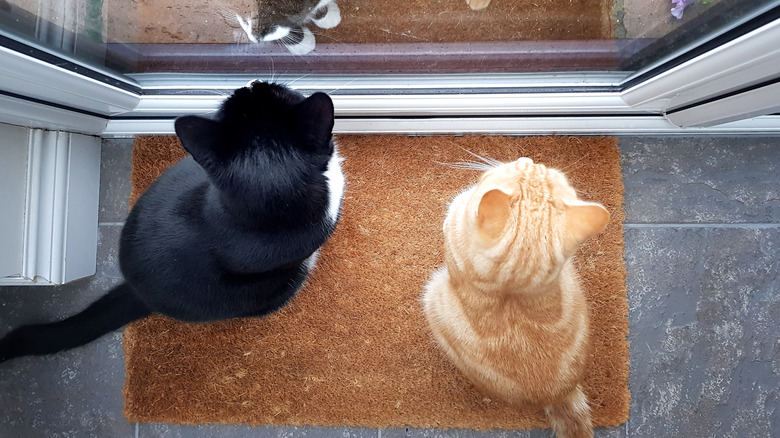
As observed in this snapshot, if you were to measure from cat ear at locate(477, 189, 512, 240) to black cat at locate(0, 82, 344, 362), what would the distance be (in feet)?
0.98

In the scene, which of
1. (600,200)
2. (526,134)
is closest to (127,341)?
(526,134)

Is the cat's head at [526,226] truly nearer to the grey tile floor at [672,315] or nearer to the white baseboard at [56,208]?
the grey tile floor at [672,315]

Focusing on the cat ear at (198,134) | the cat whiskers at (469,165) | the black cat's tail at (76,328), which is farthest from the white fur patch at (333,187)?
the black cat's tail at (76,328)

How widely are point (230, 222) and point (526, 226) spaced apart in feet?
1.81

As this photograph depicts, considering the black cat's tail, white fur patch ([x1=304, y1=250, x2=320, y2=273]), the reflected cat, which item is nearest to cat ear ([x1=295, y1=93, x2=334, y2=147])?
the reflected cat

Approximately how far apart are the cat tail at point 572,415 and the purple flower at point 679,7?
82 centimetres

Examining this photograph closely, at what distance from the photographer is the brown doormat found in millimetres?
1231

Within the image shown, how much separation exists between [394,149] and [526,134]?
374mm

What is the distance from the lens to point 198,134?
27.6 inches

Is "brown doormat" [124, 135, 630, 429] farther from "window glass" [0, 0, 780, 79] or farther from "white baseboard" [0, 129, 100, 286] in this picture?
"window glass" [0, 0, 780, 79]

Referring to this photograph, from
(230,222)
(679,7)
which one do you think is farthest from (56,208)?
(679,7)

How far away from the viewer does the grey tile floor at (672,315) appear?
1.24 meters

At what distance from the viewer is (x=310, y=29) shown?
3.14 feet

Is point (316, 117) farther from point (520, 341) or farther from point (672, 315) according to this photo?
point (672, 315)
